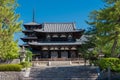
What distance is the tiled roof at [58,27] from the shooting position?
61072mm

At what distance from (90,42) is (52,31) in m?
20.1

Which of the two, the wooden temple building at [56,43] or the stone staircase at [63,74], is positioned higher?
the wooden temple building at [56,43]

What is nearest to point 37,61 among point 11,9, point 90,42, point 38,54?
point 38,54

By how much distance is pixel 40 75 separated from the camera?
3050cm

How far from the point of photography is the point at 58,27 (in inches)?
2468

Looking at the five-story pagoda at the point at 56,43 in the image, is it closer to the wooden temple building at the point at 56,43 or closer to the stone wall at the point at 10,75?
the wooden temple building at the point at 56,43

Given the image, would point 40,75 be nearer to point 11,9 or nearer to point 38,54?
point 11,9

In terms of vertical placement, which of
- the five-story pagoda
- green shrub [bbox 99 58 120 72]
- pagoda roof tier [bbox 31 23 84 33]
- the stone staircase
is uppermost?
pagoda roof tier [bbox 31 23 84 33]

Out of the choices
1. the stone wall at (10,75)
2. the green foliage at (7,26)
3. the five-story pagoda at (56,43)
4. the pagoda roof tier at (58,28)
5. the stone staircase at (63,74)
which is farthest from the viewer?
the pagoda roof tier at (58,28)

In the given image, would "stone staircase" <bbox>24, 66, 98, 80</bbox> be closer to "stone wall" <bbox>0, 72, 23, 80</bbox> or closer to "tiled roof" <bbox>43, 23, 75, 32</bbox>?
"stone wall" <bbox>0, 72, 23, 80</bbox>

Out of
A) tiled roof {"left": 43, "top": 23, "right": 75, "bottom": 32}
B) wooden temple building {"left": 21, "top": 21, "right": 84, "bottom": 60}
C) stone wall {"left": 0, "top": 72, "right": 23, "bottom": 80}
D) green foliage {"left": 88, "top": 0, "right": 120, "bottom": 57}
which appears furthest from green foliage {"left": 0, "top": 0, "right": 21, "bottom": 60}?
tiled roof {"left": 43, "top": 23, "right": 75, "bottom": 32}

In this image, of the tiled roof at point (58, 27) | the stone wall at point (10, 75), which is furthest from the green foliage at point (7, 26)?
the tiled roof at point (58, 27)

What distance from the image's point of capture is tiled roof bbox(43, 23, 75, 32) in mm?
61072

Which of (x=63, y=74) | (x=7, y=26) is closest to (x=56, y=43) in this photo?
(x=7, y=26)
